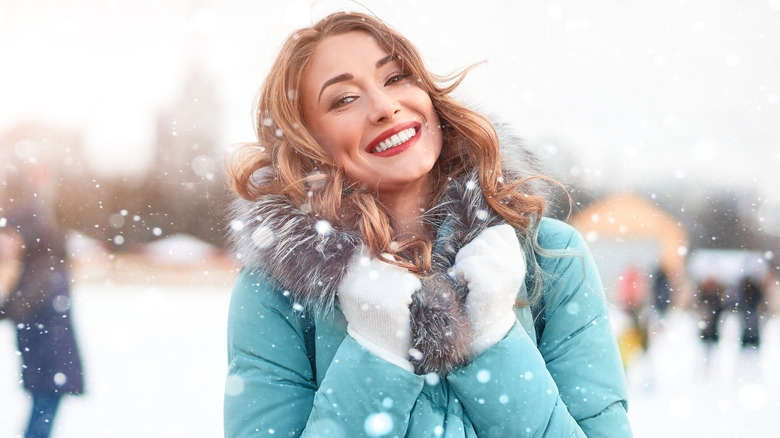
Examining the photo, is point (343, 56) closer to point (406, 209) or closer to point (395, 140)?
point (395, 140)

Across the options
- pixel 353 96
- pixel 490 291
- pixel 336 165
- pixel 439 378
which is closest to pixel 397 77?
pixel 353 96

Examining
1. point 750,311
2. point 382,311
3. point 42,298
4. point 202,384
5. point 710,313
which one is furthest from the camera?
point 710,313

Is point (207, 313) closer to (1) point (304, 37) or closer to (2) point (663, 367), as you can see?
(2) point (663, 367)

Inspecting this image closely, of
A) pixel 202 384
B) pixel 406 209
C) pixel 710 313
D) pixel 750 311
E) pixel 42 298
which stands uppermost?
pixel 406 209

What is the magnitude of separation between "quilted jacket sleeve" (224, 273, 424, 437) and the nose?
487 millimetres

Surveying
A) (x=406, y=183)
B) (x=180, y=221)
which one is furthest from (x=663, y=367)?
(x=180, y=221)

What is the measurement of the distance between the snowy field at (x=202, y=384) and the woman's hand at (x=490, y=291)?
314cm

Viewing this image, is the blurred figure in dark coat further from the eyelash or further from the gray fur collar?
the eyelash

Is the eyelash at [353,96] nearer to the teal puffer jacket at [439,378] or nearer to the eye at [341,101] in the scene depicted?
the eye at [341,101]

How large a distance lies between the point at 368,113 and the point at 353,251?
0.36 m

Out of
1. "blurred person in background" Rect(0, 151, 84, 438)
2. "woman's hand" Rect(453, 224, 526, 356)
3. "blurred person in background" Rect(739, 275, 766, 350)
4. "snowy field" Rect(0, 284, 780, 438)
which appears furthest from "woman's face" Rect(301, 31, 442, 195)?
"blurred person in background" Rect(739, 275, 766, 350)

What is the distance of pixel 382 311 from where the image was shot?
956 mm

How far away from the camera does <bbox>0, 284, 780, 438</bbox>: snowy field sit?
12.0 feet

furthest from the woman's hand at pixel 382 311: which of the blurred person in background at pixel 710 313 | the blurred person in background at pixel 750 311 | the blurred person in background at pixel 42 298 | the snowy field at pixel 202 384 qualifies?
the blurred person in background at pixel 750 311
